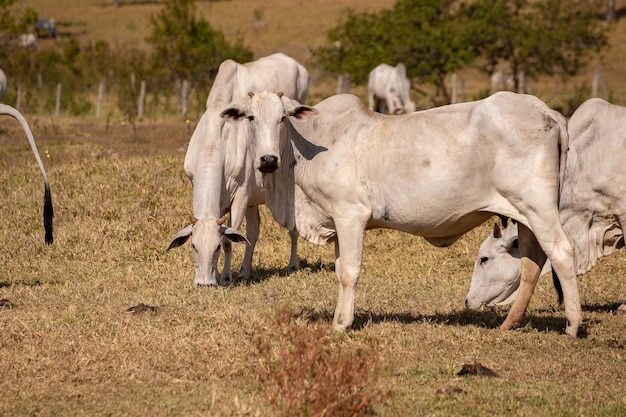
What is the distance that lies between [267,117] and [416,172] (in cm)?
109

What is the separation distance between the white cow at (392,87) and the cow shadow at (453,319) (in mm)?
17440

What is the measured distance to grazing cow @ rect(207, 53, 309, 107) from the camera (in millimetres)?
10860

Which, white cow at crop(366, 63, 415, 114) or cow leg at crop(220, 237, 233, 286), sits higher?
cow leg at crop(220, 237, 233, 286)

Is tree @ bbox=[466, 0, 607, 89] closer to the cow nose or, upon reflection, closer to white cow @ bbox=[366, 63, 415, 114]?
white cow @ bbox=[366, 63, 415, 114]

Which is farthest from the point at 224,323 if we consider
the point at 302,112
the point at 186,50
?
the point at 186,50

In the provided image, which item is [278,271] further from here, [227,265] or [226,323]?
[226,323]

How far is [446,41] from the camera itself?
26.3m

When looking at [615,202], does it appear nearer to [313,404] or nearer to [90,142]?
[313,404]

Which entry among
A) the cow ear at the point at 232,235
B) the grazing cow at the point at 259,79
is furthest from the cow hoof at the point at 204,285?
the grazing cow at the point at 259,79

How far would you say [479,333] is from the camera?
701 cm

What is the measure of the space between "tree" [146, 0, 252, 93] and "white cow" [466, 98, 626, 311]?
819 inches

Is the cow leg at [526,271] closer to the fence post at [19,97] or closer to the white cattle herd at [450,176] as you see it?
the white cattle herd at [450,176]

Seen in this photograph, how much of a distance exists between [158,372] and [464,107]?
9.21ft

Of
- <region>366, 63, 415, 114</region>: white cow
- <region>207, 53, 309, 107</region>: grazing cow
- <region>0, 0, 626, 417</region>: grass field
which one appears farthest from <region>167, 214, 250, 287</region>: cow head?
<region>366, 63, 415, 114</region>: white cow
